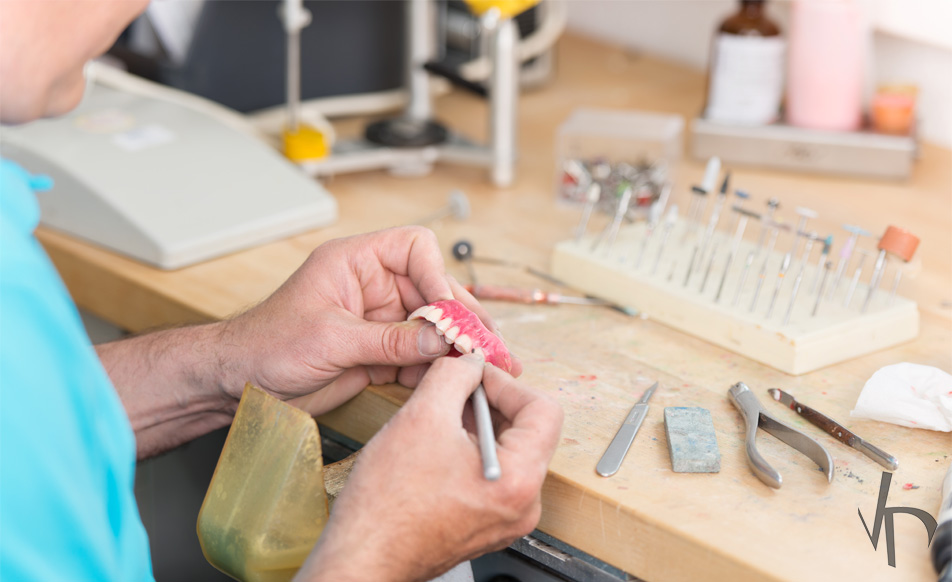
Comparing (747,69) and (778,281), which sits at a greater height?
(747,69)

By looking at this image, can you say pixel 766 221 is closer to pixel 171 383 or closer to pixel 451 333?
pixel 451 333

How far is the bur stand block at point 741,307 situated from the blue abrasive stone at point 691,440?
14 centimetres

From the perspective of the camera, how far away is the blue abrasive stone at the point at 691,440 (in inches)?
30.2

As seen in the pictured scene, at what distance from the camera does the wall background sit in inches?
57.1

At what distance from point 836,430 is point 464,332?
1.07ft

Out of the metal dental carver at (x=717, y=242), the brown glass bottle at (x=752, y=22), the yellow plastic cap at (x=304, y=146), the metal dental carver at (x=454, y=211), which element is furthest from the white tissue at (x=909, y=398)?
the yellow plastic cap at (x=304, y=146)

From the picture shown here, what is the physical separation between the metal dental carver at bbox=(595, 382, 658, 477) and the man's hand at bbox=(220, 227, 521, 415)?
0.15 m

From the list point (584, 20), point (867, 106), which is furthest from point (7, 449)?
point (584, 20)

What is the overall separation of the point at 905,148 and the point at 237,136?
3.05 feet

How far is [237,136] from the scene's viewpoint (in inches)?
50.9

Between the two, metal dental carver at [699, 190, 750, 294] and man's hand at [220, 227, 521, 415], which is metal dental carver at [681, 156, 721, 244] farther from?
man's hand at [220, 227, 521, 415]

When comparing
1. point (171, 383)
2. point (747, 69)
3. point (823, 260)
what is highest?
point (747, 69)

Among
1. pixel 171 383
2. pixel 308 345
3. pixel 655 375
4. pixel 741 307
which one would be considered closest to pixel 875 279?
pixel 741 307

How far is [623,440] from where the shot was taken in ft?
2.62
